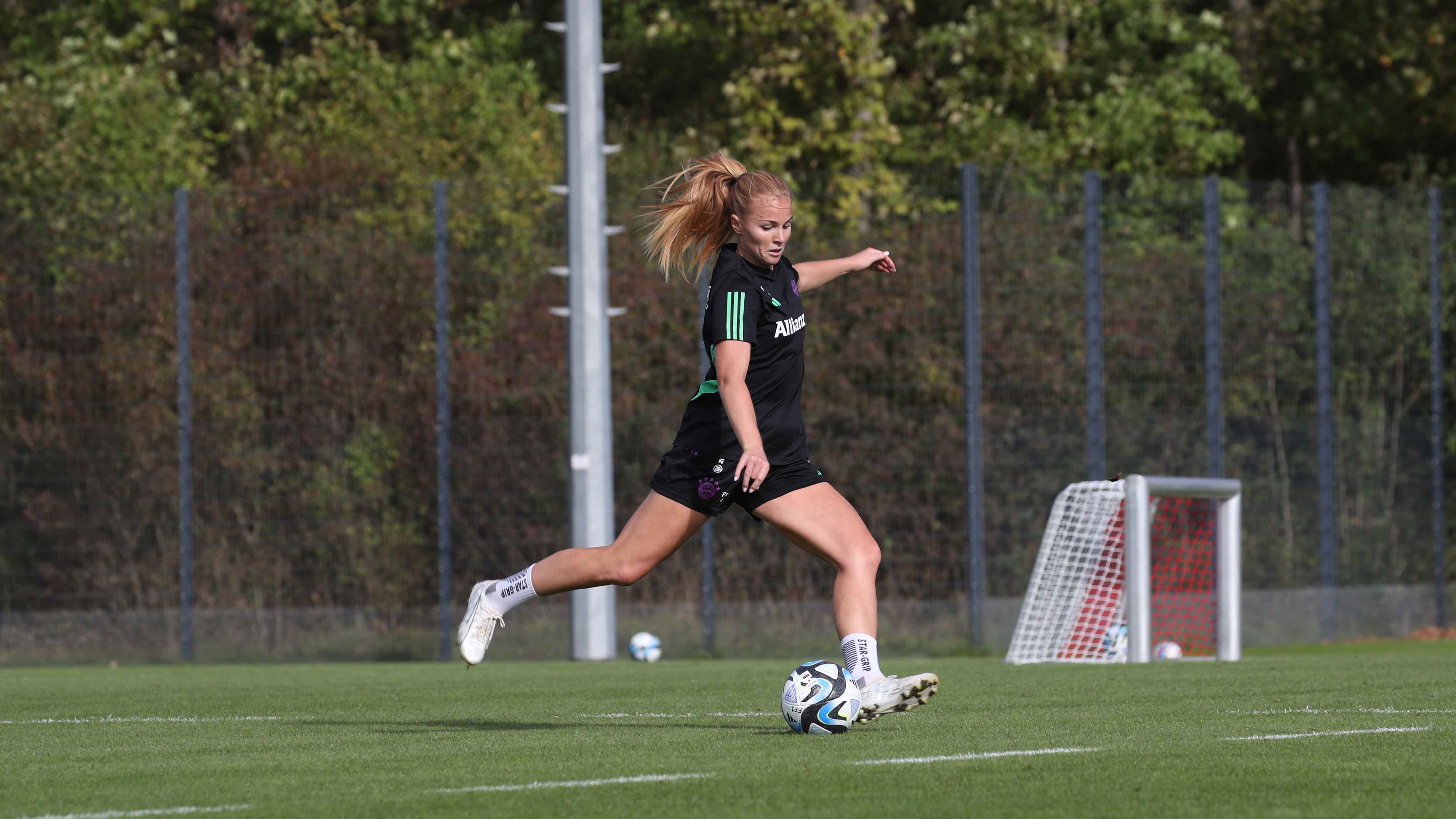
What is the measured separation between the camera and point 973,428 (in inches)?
563

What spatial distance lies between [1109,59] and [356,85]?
873cm

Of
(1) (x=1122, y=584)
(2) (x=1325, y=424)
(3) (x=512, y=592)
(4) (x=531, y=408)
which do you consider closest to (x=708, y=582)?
(4) (x=531, y=408)

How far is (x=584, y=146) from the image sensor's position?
45.6 ft

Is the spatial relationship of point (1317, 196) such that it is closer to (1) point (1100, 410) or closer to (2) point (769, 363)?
(1) point (1100, 410)

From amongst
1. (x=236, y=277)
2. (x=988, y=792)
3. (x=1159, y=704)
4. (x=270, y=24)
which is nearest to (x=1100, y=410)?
(x=236, y=277)

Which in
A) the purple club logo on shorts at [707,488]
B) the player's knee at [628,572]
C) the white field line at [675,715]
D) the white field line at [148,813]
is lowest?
the white field line at [675,715]

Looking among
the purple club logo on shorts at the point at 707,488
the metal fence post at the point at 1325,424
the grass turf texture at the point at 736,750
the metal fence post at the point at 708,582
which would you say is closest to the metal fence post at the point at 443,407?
the metal fence post at the point at 708,582

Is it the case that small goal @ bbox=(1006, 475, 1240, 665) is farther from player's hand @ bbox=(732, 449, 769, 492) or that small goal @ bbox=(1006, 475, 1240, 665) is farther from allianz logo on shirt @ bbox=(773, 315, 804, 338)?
player's hand @ bbox=(732, 449, 769, 492)

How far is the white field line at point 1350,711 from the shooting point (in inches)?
260

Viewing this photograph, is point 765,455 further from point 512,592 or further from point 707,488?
point 512,592

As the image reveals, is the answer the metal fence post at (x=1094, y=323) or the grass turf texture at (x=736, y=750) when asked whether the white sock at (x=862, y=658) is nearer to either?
the grass turf texture at (x=736, y=750)

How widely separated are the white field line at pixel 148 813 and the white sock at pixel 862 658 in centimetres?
227

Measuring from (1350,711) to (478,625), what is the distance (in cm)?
298

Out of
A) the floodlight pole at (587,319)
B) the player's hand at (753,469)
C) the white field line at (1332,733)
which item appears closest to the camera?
the white field line at (1332,733)
